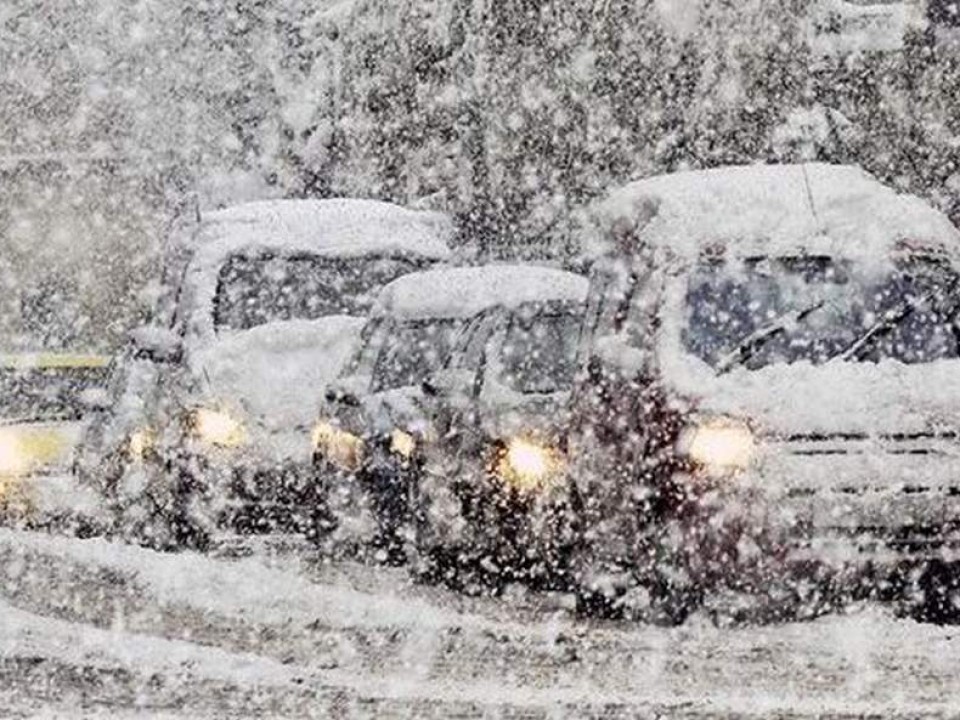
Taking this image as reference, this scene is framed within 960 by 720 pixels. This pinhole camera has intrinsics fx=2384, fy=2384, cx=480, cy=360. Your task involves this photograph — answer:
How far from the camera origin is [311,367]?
14.5 metres

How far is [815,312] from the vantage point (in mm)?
9969

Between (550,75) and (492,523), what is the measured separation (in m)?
11.2

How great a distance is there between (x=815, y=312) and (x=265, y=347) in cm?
520

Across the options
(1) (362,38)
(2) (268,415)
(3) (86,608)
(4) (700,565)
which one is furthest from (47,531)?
(1) (362,38)

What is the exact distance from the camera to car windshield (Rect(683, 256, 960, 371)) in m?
9.81

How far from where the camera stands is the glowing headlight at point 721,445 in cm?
943

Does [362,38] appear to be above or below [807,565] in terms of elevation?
above

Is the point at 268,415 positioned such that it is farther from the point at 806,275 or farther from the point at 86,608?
the point at 806,275

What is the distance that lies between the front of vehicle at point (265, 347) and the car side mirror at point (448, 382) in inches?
80.3

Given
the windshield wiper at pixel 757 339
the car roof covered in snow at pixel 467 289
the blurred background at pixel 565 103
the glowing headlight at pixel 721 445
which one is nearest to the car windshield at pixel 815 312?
the windshield wiper at pixel 757 339

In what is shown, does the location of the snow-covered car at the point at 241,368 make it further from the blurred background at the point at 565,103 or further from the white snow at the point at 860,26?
the white snow at the point at 860,26

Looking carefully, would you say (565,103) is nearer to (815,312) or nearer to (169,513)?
(169,513)

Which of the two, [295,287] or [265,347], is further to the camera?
[295,287]

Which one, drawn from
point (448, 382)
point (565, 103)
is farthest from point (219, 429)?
point (565, 103)
